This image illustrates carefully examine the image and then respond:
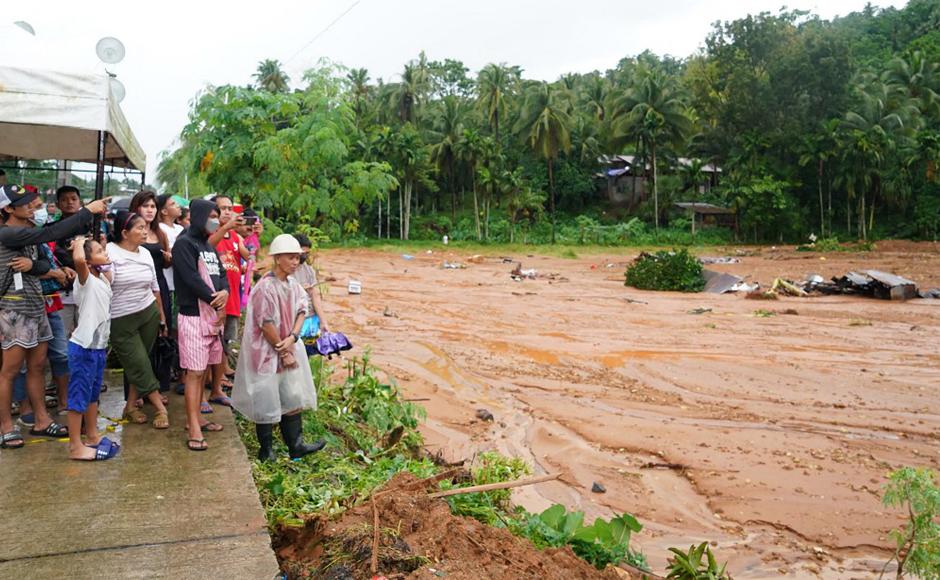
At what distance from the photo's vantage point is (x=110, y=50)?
629cm

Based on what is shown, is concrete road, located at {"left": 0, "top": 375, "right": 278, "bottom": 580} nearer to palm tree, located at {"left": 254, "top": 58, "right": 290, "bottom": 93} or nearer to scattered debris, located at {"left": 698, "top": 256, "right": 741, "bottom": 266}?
scattered debris, located at {"left": 698, "top": 256, "right": 741, "bottom": 266}

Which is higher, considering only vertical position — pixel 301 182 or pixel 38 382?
pixel 301 182

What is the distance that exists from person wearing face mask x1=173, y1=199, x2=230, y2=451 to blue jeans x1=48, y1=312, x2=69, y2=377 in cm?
80

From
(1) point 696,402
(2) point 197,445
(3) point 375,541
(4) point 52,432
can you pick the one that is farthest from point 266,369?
(1) point 696,402

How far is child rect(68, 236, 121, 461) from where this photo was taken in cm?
419

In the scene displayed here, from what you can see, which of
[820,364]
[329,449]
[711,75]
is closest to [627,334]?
[820,364]

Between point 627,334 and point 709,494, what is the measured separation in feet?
26.2

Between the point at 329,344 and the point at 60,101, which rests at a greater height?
the point at 60,101

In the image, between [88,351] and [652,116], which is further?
[652,116]

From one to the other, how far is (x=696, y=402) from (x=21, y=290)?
742 cm

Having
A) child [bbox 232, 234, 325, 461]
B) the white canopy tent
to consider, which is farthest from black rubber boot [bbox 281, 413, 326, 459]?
the white canopy tent

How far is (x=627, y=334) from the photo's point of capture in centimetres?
1400

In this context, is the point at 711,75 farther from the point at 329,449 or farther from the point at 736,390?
the point at 329,449

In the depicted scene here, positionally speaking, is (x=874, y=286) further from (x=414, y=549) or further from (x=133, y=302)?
(x=414, y=549)
